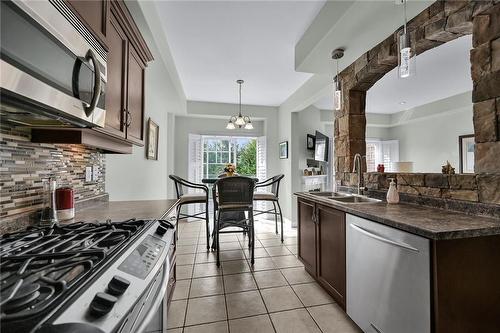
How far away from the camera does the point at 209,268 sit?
106 inches

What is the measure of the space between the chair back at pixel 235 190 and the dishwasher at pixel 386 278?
1465 millimetres

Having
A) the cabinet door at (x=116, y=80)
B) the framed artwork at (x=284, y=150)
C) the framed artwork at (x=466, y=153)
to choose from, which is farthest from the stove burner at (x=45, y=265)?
the framed artwork at (x=284, y=150)

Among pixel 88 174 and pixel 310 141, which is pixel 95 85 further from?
pixel 310 141

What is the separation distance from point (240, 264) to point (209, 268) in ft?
1.26

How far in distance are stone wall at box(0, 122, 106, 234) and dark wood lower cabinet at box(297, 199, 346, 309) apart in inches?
77.0

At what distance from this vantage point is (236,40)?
8.85 feet

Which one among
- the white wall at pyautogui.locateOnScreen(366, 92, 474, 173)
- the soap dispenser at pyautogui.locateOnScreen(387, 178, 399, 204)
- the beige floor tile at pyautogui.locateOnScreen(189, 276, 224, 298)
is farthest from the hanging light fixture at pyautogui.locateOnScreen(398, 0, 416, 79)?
the beige floor tile at pyautogui.locateOnScreen(189, 276, 224, 298)

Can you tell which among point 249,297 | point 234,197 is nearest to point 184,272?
point 249,297

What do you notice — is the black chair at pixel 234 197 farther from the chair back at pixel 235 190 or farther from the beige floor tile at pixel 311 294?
the beige floor tile at pixel 311 294

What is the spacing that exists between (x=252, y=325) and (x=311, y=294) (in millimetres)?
678

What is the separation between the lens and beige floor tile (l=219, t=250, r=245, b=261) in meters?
3.02

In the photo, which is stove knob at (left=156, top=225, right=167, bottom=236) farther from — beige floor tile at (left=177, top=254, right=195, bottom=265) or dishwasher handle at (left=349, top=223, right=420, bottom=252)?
beige floor tile at (left=177, top=254, right=195, bottom=265)

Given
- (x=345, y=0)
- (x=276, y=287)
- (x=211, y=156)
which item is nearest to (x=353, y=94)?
(x=345, y=0)

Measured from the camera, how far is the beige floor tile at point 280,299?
1933mm
